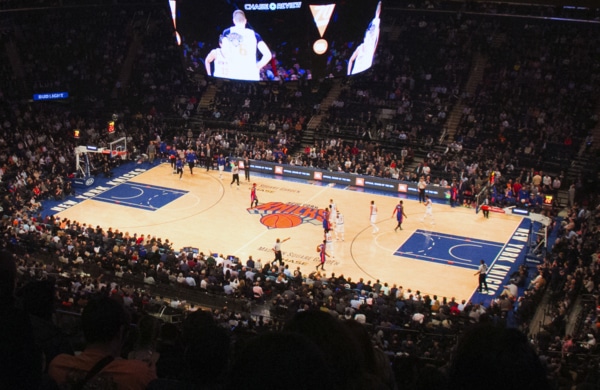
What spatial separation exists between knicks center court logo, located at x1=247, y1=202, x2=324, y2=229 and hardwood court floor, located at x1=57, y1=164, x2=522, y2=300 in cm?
5

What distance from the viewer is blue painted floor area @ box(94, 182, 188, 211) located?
35.1 metres

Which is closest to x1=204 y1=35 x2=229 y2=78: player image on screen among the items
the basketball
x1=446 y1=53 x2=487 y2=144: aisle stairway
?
the basketball

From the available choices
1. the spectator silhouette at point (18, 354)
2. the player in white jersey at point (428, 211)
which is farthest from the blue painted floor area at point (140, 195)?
the spectator silhouette at point (18, 354)

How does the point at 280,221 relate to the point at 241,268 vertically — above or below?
below

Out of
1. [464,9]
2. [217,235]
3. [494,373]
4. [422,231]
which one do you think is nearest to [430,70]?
[464,9]

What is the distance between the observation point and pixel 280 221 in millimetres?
32875

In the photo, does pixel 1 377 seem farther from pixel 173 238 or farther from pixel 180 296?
pixel 173 238

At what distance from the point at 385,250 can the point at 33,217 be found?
14.9 m

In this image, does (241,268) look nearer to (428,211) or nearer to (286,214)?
(286,214)

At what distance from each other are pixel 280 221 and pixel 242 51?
788cm

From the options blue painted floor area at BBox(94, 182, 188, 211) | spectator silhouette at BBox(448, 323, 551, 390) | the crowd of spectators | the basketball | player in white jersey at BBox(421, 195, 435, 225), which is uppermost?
spectator silhouette at BBox(448, 323, 551, 390)

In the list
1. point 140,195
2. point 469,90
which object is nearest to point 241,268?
point 140,195

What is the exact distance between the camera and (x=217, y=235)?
103 feet

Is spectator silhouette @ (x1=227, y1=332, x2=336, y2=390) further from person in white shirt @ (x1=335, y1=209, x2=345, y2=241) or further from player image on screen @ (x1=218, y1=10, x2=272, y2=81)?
player image on screen @ (x1=218, y1=10, x2=272, y2=81)
